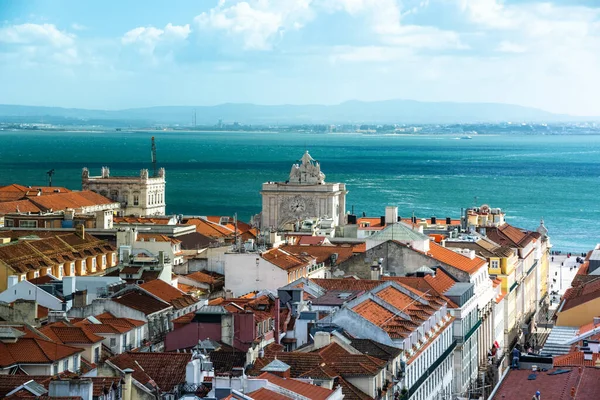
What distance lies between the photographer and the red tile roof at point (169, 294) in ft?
187

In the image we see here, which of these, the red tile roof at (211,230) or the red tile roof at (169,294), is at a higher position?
the red tile roof at (169,294)

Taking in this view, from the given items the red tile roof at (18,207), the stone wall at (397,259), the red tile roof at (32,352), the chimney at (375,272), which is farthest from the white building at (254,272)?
the red tile roof at (18,207)

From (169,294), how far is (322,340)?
13.1 m

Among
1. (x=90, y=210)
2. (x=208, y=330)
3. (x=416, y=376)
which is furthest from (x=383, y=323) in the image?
(x=90, y=210)

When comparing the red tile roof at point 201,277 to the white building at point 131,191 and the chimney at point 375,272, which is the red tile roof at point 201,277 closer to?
the chimney at point 375,272

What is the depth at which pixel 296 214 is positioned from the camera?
367ft

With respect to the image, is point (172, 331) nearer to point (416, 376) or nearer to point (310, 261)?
point (416, 376)

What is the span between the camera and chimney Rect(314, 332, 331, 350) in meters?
46.3

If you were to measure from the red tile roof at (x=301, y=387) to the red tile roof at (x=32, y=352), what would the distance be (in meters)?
7.18

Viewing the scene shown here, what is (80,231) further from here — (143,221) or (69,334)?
(69,334)

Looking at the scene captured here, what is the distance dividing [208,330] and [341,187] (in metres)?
67.8

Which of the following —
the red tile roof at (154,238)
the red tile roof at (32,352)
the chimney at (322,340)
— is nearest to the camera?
the red tile roof at (32,352)

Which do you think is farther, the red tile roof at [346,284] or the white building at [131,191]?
the white building at [131,191]

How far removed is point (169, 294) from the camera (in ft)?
192
